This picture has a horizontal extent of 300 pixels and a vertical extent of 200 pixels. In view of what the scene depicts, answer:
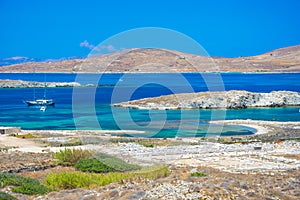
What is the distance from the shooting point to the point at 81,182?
51.3 feet

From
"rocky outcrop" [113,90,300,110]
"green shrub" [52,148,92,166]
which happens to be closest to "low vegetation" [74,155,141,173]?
"green shrub" [52,148,92,166]

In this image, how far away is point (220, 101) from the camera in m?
69.6

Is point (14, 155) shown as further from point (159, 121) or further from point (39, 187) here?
point (159, 121)

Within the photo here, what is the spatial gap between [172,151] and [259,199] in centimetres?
1504

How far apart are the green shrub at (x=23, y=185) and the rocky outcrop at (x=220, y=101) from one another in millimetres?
51390

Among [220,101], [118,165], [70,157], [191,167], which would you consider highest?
[220,101]

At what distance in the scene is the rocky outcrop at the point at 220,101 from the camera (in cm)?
6825

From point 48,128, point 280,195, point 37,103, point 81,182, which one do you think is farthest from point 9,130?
point 37,103

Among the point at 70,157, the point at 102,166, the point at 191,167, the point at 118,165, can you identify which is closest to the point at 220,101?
the point at 70,157

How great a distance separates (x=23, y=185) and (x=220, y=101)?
2226 inches

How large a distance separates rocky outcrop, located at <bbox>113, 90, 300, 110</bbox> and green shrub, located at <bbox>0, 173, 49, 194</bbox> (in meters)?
51.4

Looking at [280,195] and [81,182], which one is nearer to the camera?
[280,195]

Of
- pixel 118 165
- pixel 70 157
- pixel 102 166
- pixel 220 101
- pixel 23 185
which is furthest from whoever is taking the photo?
pixel 220 101

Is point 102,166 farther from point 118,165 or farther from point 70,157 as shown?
point 70,157
